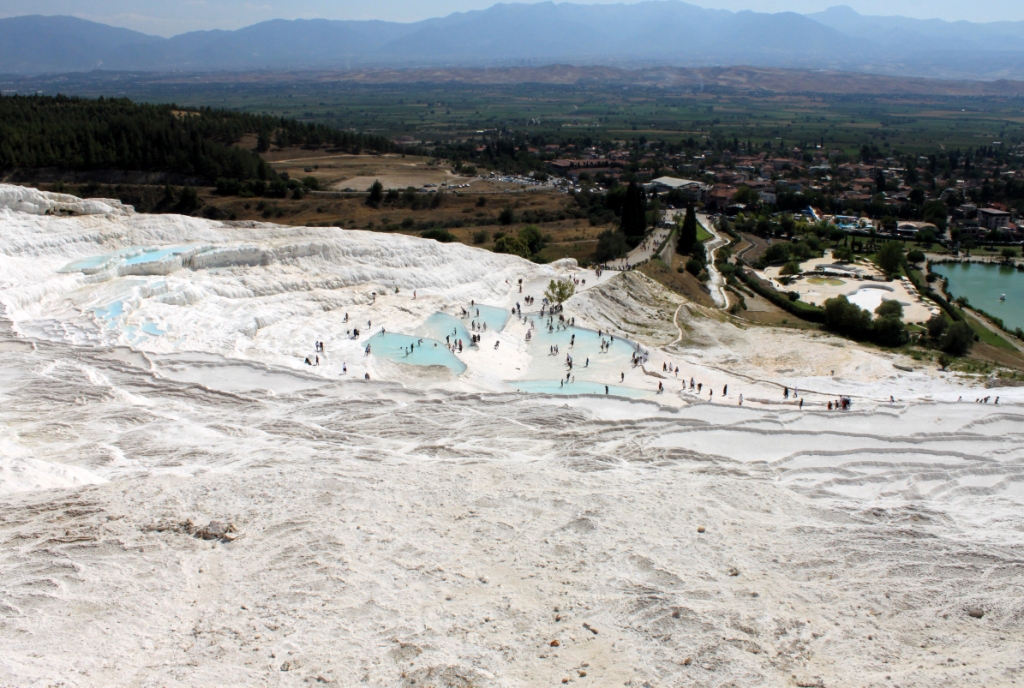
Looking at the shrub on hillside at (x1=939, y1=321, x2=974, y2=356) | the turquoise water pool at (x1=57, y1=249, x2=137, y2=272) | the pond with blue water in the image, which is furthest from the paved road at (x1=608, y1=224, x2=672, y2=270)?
the turquoise water pool at (x1=57, y1=249, x2=137, y2=272)

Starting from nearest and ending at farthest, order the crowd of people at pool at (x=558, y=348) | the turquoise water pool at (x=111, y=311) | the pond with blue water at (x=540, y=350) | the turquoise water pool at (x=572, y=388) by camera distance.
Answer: the turquoise water pool at (x=572, y=388)
the crowd of people at pool at (x=558, y=348)
the pond with blue water at (x=540, y=350)
the turquoise water pool at (x=111, y=311)

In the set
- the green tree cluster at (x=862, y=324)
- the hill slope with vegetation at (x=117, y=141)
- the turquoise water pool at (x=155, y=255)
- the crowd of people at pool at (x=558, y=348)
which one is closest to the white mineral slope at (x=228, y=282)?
the turquoise water pool at (x=155, y=255)

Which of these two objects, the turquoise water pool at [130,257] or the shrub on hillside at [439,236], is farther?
the shrub on hillside at [439,236]

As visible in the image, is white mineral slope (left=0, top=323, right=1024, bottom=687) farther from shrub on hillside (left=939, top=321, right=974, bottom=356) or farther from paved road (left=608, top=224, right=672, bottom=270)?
paved road (left=608, top=224, right=672, bottom=270)

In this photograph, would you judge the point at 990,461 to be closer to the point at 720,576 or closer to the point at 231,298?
the point at 720,576

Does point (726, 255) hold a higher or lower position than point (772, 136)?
lower

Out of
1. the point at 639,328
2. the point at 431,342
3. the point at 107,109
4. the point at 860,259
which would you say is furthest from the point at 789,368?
the point at 107,109

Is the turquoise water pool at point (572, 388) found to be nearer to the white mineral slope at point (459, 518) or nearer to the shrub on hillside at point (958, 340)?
the white mineral slope at point (459, 518)
